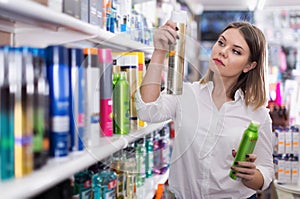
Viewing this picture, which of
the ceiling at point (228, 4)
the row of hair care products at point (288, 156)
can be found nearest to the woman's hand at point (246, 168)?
the row of hair care products at point (288, 156)

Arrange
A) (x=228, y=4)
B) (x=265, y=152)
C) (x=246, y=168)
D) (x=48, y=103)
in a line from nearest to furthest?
(x=48, y=103), (x=246, y=168), (x=265, y=152), (x=228, y=4)

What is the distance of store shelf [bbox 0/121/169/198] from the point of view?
743mm

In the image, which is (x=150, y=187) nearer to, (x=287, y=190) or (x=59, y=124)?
(x=287, y=190)

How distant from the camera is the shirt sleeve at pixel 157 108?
163 centimetres

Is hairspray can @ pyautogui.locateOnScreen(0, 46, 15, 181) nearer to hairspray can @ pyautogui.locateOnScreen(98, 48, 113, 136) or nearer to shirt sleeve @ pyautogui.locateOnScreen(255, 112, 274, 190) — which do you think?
hairspray can @ pyautogui.locateOnScreen(98, 48, 113, 136)

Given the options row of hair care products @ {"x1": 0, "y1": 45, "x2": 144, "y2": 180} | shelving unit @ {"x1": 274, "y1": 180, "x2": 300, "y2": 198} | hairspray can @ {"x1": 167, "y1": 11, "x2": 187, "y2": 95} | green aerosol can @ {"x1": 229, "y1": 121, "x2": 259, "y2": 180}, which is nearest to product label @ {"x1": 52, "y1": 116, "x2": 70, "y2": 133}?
row of hair care products @ {"x1": 0, "y1": 45, "x2": 144, "y2": 180}

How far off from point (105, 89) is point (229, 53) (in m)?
0.69

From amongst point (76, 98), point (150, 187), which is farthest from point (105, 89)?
point (150, 187)

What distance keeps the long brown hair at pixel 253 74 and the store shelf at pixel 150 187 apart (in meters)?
0.76

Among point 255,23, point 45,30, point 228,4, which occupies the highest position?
point 228,4

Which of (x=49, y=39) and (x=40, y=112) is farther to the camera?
(x=49, y=39)

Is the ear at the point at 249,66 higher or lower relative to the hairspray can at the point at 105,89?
higher

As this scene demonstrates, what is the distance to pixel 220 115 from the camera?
1.80 meters

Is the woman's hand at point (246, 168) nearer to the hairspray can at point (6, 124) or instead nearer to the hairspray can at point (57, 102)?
the hairspray can at point (57, 102)
